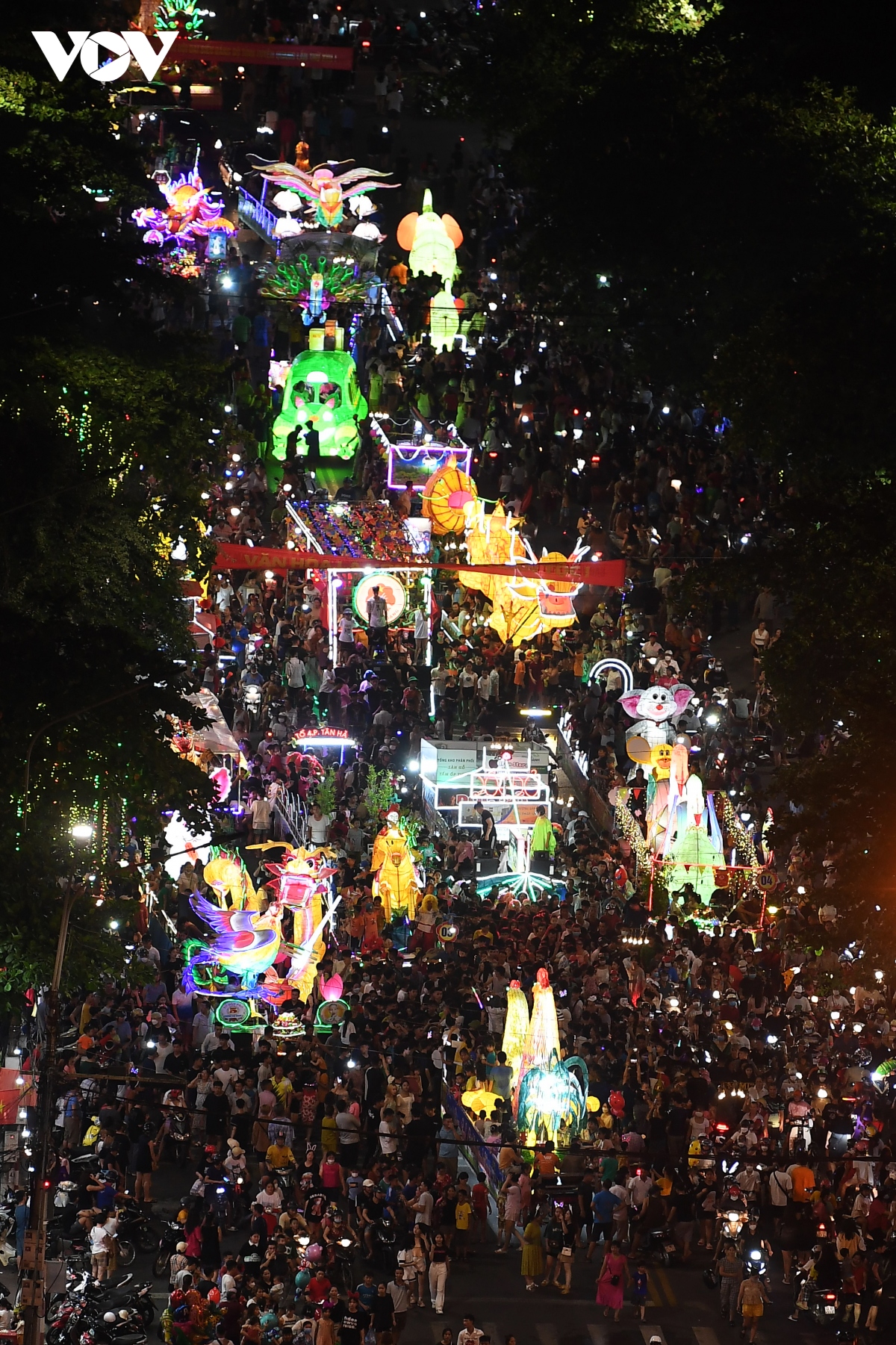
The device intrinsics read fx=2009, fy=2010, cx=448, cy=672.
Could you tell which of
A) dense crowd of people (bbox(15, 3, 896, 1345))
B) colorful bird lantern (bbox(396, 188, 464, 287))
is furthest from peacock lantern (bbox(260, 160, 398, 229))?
dense crowd of people (bbox(15, 3, 896, 1345))

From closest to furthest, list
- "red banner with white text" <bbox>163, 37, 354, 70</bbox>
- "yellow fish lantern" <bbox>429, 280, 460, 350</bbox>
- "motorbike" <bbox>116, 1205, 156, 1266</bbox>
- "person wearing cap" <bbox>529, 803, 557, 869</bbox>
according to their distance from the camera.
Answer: "motorbike" <bbox>116, 1205, 156, 1266</bbox> → "person wearing cap" <bbox>529, 803, 557, 869</bbox> → "yellow fish lantern" <bbox>429, 280, 460, 350</bbox> → "red banner with white text" <bbox>163, 37, 354, 70</bbox>

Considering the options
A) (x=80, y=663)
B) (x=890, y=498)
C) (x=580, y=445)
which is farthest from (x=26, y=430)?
(x=580, y=445)

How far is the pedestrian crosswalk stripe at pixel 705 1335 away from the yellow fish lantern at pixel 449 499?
18.3 metres

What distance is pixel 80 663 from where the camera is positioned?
18.1 meters

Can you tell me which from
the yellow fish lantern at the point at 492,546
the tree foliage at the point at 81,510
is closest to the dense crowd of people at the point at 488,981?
the yellow fish lantern at the point at 492,546

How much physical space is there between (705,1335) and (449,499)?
1893cm

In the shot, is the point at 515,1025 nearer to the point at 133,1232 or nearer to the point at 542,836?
the point at 133,1232

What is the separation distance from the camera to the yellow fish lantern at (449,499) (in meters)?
34.7

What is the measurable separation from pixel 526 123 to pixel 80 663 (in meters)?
18.3

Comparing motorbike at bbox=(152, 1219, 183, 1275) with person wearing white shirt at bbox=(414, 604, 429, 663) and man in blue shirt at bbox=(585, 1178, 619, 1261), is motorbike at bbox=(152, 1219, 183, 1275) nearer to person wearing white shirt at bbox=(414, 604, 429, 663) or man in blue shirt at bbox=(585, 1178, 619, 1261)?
man in blue shirt at bbox=(585, 1178, 619, 1261)

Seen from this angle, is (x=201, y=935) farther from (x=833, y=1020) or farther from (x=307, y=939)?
(x=833, y=1020)

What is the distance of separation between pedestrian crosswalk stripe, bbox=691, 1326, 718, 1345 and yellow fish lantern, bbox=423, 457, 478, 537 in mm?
18344

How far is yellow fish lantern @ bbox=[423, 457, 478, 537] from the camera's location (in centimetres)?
3466

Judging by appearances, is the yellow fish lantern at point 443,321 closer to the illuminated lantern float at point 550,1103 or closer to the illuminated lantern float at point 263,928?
the illuminated lantern float at point 263,928
